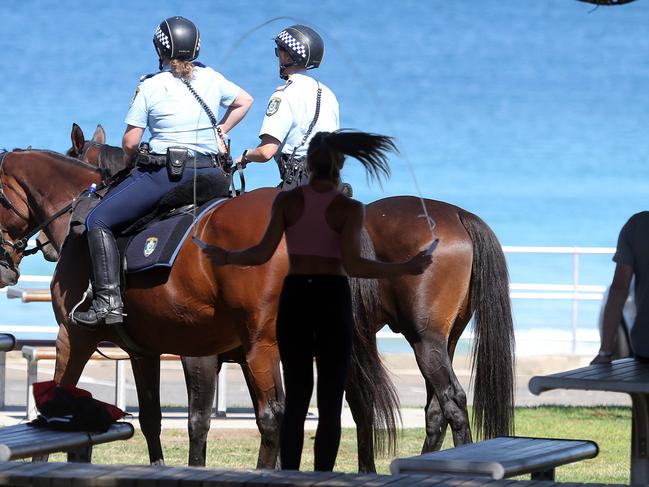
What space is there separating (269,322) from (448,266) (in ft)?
5.12

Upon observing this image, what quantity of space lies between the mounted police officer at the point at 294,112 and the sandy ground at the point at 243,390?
4.30m

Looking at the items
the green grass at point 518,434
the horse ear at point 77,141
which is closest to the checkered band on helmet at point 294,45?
the horse ear at point 77,141

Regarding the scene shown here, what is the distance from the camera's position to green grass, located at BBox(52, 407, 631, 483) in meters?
9.52

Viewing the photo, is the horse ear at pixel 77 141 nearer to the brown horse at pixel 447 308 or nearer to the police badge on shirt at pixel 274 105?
the police badge on shirt at pixel 274 105

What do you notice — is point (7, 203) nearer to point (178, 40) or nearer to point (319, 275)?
point (178, 40)

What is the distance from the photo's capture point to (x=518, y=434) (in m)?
11.5

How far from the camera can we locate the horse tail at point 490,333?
870 cm

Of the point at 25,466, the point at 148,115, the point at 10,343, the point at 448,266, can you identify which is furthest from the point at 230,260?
the point at 448,266

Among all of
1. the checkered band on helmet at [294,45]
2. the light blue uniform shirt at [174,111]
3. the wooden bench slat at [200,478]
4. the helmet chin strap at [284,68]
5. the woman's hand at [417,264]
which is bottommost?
the wooden bench slat at [200,478]

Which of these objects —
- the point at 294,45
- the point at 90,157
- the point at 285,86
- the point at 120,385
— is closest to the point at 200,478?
the point at 285,86

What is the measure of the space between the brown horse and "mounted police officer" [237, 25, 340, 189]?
622mm

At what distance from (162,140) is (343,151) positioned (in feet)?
8.00

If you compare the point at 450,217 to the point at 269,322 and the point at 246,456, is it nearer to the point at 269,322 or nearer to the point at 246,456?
the point at 269,322

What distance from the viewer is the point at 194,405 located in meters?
8.58
